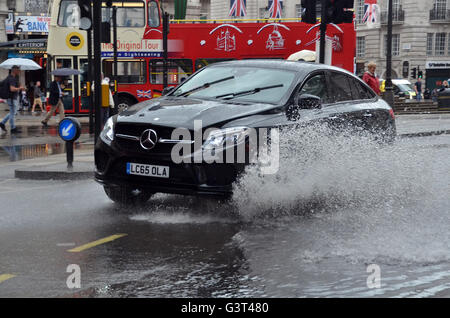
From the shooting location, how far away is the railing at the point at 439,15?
55550 millimetres

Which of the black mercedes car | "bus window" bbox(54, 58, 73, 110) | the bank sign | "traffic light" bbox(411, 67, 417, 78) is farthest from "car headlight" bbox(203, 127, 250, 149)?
"traffic light" bbox(411, 67, 417, 78)

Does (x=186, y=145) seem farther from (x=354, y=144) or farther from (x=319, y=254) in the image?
(x=354, y=144)

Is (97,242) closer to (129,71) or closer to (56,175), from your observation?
(56,175)

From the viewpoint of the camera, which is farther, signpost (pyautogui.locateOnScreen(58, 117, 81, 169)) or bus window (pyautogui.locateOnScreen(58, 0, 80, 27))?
bus window (pyautogui.locateOnScreen(58, 0, 80, 27))

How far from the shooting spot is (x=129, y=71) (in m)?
23.5

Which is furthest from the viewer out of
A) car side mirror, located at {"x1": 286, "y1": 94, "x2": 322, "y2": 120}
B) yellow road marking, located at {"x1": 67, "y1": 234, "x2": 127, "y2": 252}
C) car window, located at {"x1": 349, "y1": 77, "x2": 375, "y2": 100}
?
car window, located at {"x1": 349, "y1": 77, "x2": 375, "y2": 100}

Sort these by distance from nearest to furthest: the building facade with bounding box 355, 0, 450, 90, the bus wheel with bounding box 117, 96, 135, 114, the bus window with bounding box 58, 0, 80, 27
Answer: the bus window with bounding box 58, 0, 80, 27
the bus wheel with bounding box 117, 96, 135, 114
the building facade with bounding box 355, 0, 450, 90

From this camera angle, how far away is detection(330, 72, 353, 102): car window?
26.3 feet

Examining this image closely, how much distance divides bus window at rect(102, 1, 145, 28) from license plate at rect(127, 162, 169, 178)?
17507 mm

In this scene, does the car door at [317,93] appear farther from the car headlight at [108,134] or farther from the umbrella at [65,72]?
the umbrella at [65,72]

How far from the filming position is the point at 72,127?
9.71m

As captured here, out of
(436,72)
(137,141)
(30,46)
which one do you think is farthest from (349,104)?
(436,72)

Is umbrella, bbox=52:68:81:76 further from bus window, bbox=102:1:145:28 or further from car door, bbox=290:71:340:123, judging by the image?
car door, bbox=290:71:340:123

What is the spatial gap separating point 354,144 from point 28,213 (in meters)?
3.70
